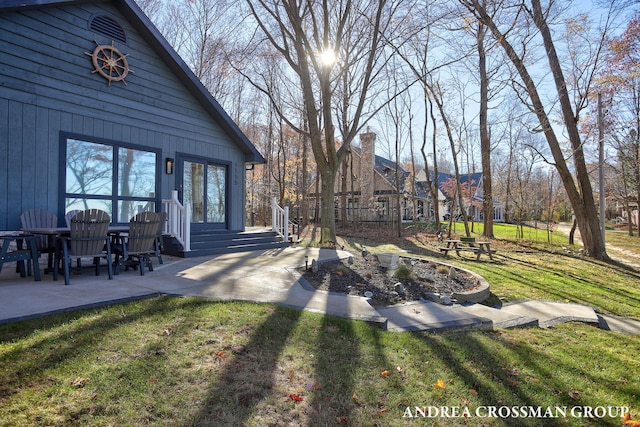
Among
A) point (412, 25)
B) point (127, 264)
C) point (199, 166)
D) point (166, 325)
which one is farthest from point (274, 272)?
point (412, 25)

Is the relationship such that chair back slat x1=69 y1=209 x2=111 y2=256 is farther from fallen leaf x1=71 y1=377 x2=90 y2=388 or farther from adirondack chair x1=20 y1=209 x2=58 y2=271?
fallen leaf x1=71 y1=377 x2=90 y2=388

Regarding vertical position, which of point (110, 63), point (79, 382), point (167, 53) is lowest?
point (79, 382)

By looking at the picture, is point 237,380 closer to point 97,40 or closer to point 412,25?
point 97,40

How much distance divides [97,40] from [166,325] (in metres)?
7.29

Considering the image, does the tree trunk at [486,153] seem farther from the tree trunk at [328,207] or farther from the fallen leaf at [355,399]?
the fallen leaf at [355,399]

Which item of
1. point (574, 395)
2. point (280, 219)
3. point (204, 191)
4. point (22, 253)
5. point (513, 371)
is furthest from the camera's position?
point (280, 219)

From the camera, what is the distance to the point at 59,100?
6.92 metres

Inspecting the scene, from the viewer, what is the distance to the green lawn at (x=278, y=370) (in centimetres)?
222

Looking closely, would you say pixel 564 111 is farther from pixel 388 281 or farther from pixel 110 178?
pixel 110 178

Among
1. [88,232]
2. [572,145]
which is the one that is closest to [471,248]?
[572,145]

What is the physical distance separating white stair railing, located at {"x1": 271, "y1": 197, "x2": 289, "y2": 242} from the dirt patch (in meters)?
3.95

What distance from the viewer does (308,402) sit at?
7.77ft

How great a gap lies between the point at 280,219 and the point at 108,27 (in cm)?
688

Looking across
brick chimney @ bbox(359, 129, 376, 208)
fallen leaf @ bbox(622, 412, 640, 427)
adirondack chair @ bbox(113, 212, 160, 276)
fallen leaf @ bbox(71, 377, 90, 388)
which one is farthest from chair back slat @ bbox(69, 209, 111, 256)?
brick chimney @ bbox(359, 129, 376, 208)
